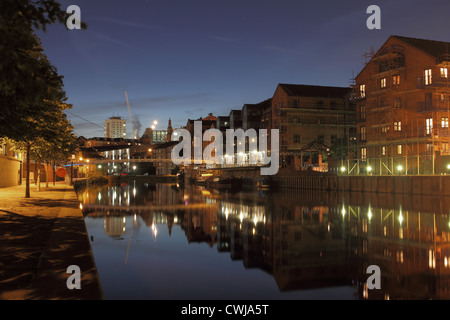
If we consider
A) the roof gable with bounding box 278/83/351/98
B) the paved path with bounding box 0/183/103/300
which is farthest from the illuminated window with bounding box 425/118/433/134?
the paved path with bounding box 0/183/103/300

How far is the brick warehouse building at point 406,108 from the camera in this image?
156ft

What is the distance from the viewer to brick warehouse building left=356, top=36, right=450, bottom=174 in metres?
47.6

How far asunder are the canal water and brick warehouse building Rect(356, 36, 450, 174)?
2819 centimetres

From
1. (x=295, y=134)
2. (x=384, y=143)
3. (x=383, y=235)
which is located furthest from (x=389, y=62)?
(x=383, y=235)

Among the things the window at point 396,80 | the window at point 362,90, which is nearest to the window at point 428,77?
the window at point 396,80

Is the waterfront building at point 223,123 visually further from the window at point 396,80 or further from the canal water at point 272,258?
the canal water at point 272,258

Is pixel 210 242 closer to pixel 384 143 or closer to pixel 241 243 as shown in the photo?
pixel 241 243

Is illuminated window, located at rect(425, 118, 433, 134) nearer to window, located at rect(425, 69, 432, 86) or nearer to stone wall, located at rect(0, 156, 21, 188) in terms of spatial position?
window, located at rect(425, 69, 432, 86)

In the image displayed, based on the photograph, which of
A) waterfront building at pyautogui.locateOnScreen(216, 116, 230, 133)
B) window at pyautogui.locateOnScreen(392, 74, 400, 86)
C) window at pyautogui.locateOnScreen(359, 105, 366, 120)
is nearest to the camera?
window at pyautogui.locateOnScreen(392, 74, 400, 86)

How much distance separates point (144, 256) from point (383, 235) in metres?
10.4

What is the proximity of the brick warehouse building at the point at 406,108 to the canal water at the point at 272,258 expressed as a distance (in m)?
28.2

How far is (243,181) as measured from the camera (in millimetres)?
68688

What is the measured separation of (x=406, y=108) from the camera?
51.7 m

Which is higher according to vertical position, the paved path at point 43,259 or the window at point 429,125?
the window at point 429,125
